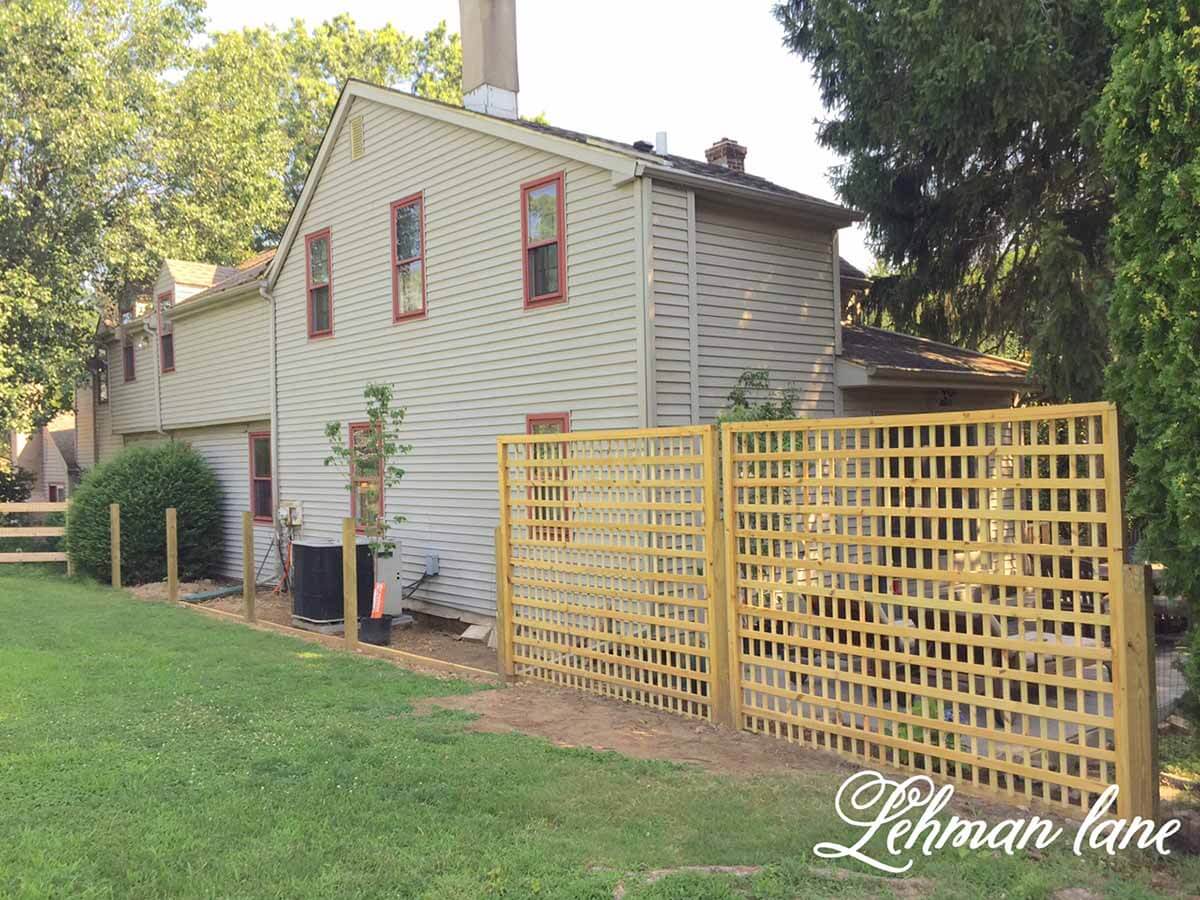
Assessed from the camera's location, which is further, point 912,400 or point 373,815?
point 912,400

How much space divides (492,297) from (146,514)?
8235 mm

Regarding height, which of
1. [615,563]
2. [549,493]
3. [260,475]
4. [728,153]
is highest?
[728,153]

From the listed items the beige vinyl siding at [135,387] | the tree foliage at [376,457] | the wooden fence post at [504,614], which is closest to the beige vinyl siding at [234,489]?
the beige vinyl siding at [135,387]

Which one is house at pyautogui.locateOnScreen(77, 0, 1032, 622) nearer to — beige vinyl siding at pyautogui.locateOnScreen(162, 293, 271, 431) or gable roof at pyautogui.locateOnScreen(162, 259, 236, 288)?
beige vinyl siding at pyautogui.locateOnScreen(162, 293, 271, 431)

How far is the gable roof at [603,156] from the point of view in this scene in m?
9.02

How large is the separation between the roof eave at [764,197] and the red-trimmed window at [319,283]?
644 centimetres

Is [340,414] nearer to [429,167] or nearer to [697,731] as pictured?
[429,167]

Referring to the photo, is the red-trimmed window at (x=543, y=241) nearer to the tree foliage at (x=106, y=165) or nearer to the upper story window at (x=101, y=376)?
the tree foliage at (x=106, y=165)

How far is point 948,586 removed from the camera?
4.73 metres

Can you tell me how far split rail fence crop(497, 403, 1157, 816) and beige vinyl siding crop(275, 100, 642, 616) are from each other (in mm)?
2437

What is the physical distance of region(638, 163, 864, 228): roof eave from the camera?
349 inches

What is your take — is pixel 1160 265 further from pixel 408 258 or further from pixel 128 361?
pixel 128 361

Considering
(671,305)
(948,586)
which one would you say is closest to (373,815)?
(948,586)

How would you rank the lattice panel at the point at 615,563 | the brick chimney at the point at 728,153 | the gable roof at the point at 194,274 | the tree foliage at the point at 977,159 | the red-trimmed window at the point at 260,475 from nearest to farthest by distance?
the lattice panel at the point at 615,563 → the tree foliage at the point at 977,159 → the brick chimney at the point at 728,153 → the red-trimmed window at the point at 260,475 → the gable roof at the point at 194,274
